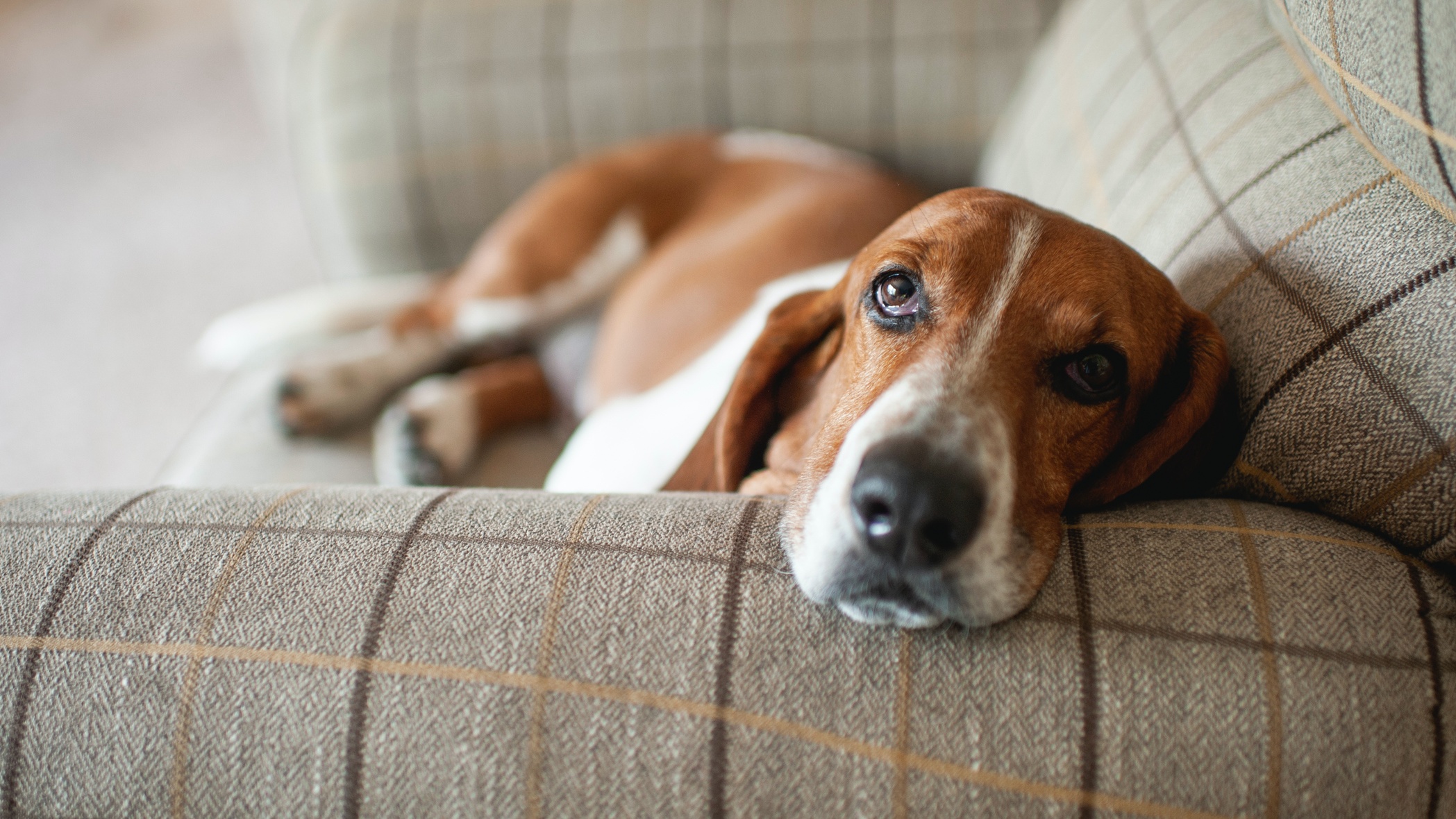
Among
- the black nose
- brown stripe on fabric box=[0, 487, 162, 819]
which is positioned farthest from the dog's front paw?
the black nose

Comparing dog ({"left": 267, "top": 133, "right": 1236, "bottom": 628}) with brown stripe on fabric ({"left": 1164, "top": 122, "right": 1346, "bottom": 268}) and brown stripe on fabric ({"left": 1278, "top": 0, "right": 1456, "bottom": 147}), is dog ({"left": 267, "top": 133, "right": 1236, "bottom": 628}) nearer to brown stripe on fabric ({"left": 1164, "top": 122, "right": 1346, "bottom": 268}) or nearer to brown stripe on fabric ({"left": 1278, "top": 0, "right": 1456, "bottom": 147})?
brown stripe on fabric ({"left": 1164, "top": 122, "right": 1346, "bottom": 268})

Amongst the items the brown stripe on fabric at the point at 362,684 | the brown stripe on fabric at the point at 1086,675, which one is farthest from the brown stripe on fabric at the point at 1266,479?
the brown stripe on fabric at the point at 362,684

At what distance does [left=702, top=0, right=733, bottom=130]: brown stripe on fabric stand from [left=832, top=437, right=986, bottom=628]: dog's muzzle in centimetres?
210

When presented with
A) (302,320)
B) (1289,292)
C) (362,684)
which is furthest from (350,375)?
(1289,292)

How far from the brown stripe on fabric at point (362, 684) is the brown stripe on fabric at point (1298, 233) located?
1199 millimetres

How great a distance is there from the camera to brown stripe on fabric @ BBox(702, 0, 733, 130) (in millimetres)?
2762

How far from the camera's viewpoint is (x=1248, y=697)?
905 millimetres

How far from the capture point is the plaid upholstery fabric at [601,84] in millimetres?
2688

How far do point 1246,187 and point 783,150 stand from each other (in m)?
1.60

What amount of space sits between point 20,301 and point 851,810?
193 inches

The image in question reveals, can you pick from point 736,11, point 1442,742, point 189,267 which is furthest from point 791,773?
point 189,267

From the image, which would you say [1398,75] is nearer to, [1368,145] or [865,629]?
[1368,145]

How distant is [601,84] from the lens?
2832 millimetres

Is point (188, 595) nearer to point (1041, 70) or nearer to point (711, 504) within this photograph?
point (711, 504)
